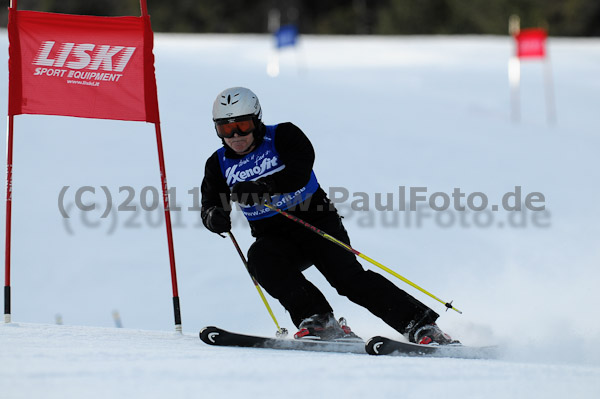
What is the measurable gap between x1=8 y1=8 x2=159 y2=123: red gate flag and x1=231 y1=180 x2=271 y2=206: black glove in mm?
1157

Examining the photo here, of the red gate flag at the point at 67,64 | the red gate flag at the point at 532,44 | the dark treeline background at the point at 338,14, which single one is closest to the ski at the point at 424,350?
the red gate flag at the point at 67,64

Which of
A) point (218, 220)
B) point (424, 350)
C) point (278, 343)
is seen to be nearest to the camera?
point (424, 350)

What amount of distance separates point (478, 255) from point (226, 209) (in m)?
3.80

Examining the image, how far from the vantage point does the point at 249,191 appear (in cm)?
373

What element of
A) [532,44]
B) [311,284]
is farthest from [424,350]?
[532,44]

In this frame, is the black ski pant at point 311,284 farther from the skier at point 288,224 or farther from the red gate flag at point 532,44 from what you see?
the red gate flag at point 532,44

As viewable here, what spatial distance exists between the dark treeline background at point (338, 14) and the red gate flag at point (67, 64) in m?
26.8

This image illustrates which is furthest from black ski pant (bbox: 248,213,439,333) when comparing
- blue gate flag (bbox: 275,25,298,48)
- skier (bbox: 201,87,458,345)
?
blue gate flag (bbox: 275,25,298,48)

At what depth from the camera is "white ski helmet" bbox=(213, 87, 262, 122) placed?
12.8 ft

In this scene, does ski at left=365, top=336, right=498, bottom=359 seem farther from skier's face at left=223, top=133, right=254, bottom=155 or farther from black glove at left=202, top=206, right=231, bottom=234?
skier's face at left=223, top=133, right=254, bottom=155

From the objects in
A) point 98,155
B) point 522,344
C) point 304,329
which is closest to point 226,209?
point 304,329

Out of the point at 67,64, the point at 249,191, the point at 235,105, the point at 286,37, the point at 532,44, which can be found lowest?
the point at 249,191

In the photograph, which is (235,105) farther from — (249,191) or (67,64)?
(67,64)

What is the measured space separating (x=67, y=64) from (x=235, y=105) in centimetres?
120
